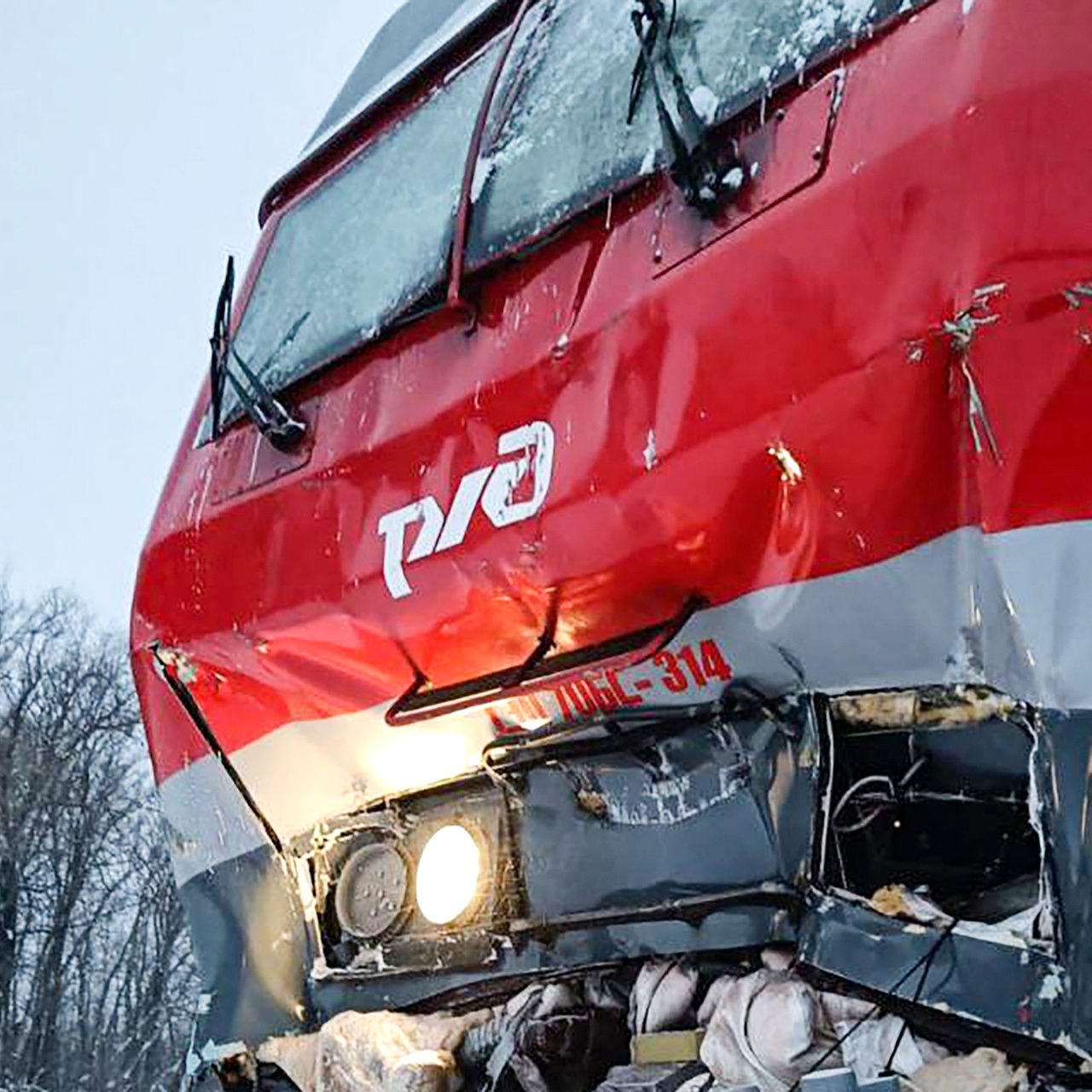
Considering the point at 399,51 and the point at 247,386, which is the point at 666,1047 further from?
the point at 399,51

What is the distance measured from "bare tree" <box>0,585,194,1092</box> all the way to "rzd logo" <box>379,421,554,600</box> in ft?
80.4

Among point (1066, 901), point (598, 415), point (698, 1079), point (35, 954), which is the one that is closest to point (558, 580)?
point (598, 415)

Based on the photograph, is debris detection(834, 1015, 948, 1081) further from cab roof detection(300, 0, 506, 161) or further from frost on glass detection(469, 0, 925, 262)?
cab roof detection(300, 0, 506, 161)

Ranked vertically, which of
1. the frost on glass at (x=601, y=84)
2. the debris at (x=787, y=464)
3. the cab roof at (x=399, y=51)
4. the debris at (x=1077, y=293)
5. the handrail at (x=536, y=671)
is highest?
the cab roof at (x=399, y=51)

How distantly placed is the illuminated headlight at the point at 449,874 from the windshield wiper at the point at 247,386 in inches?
38.3

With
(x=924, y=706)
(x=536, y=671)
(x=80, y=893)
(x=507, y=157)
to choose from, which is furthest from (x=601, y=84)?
→ (x=80, y=893)

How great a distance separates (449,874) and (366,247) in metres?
1.50

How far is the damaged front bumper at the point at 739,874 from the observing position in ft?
6.79

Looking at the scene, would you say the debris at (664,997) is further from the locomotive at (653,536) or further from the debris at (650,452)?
the debris at (650,452)

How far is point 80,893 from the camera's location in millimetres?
29062

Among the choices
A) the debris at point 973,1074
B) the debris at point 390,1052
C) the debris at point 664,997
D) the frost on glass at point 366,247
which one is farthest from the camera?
the frost on glass at point 366,247

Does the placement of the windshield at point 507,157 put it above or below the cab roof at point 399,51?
below

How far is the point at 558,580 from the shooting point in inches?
107

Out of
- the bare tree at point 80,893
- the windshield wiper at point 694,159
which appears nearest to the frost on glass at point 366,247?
the windshield wiper at point 694,159
